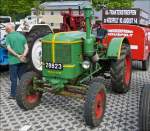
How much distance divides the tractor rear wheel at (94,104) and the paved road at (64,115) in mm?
129

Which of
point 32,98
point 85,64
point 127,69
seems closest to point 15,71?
point 32,98

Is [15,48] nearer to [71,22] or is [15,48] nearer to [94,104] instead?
[94,104]

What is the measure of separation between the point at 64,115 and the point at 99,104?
0.70 meters

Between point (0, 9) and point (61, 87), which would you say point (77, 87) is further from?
point (0, 9)

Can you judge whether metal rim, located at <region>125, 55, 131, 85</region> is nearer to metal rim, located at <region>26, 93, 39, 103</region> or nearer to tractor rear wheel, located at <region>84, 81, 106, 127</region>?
tractor rear wheel, located at <region>84, 81, 106, 127</region>

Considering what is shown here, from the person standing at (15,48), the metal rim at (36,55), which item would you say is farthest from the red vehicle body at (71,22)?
the person standing at (15,48)

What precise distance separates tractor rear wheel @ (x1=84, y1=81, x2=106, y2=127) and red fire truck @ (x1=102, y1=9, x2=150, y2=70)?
3156 mm

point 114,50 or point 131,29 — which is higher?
point 131,29

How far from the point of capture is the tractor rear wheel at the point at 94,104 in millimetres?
5496

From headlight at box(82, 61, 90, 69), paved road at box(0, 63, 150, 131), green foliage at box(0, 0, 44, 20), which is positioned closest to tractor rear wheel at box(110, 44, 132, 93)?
paved road at box(0, 63, 150, 131)

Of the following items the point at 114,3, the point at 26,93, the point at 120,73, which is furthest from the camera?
the point at 114,3

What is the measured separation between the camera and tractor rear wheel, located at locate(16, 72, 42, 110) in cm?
627

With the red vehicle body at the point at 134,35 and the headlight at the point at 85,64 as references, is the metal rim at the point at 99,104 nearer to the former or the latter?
the headlight at the point at 85,64

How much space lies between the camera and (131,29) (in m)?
9.26
